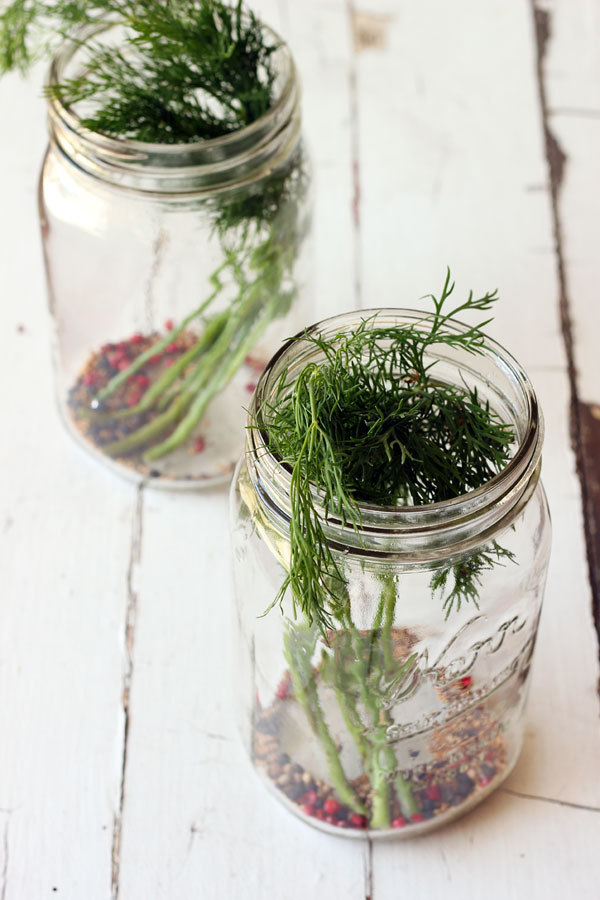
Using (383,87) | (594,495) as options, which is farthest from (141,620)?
(383,87)

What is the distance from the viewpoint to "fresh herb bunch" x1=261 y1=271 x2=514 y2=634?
19.9 inches

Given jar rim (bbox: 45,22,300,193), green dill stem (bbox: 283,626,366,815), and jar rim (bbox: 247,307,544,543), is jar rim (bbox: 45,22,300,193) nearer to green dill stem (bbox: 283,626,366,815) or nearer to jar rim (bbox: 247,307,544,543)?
jar rim (bbox: 247,307,544,543)

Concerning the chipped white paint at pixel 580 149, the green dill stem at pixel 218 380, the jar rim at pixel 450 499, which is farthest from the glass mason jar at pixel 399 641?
the chipped white paint at pixel 580 149

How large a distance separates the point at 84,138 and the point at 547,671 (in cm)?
50

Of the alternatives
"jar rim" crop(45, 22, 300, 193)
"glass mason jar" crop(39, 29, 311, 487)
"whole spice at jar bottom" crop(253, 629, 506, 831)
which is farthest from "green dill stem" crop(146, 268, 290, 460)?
"whole spice at jar bottom" crop(253, 629, 506, 831)

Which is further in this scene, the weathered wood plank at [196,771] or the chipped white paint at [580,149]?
the chipped white paint at [580,149]

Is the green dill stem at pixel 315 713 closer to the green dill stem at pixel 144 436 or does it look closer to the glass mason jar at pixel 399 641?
the glass mason jar at pixel 399 641

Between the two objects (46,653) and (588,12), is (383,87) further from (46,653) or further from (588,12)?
(46,653)

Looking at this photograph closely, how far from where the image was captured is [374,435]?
0.55 meters

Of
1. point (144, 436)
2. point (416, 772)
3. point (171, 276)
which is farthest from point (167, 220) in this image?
point (416, 772)

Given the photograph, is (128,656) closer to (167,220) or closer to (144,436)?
(144,436)

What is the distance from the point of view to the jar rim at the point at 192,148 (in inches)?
27.2

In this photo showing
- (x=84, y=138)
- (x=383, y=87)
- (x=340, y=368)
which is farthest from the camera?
(x=383, y=87)

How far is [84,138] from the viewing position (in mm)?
696
